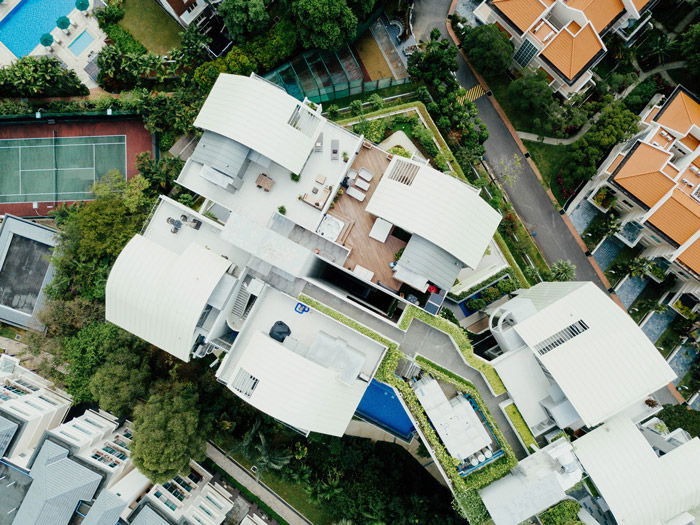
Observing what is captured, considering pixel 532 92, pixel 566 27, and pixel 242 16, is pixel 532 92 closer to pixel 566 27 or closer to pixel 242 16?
pixel 566 27

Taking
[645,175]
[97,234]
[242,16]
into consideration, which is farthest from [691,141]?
[97,234]

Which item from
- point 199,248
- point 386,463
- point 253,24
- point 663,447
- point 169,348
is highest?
point 253,24

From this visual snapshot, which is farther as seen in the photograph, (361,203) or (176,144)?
(176,144)

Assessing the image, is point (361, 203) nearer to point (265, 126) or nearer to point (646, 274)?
point (265, 126)

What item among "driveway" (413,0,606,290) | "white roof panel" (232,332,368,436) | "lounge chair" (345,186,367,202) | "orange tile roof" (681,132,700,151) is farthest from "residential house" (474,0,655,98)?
"white roof panel" (232,332,368,436)

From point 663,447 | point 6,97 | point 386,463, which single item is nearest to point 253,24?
point 6,97

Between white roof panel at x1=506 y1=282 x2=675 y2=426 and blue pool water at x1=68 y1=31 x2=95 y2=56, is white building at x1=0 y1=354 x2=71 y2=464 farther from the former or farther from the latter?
white roof panel at x1=506 y1=282 x2=675 y2=426
